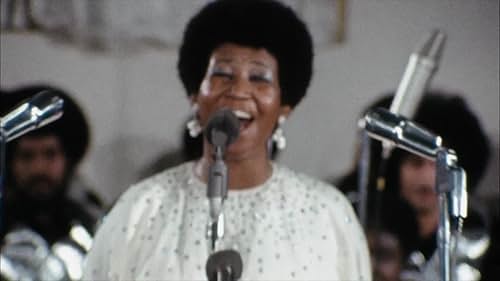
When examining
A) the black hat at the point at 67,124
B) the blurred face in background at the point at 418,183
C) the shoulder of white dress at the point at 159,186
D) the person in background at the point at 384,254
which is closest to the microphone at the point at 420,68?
the blurred face in background at the point at 418,183

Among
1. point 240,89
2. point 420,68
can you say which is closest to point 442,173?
point 240,89

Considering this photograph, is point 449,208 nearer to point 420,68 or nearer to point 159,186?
point 159,186

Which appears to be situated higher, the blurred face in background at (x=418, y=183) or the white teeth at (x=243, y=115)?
the white teeth at (x=243, y=115)

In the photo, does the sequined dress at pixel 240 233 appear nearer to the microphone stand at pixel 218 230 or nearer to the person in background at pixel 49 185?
the microphone stand at pixel 218 230

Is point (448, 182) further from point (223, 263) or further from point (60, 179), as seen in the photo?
point (60, 179)

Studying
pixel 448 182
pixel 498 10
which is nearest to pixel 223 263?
pixel 448 182

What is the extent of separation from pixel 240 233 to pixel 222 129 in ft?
1.60

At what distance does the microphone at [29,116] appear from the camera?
2346 millimetres

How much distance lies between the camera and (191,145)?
3.15 meters

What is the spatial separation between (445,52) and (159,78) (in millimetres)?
925

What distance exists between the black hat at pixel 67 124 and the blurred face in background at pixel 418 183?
1.02 meters

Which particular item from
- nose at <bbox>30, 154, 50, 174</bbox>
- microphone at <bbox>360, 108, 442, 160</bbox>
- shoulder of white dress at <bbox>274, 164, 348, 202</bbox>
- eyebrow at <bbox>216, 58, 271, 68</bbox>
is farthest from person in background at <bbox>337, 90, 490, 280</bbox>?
nose at <bbox>30, 154, 50, 174</bbox>

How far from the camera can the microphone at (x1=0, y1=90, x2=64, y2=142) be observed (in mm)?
2346

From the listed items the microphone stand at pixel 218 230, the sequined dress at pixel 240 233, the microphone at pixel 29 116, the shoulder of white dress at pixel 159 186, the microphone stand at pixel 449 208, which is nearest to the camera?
the microphone stand at pixel 218 230
